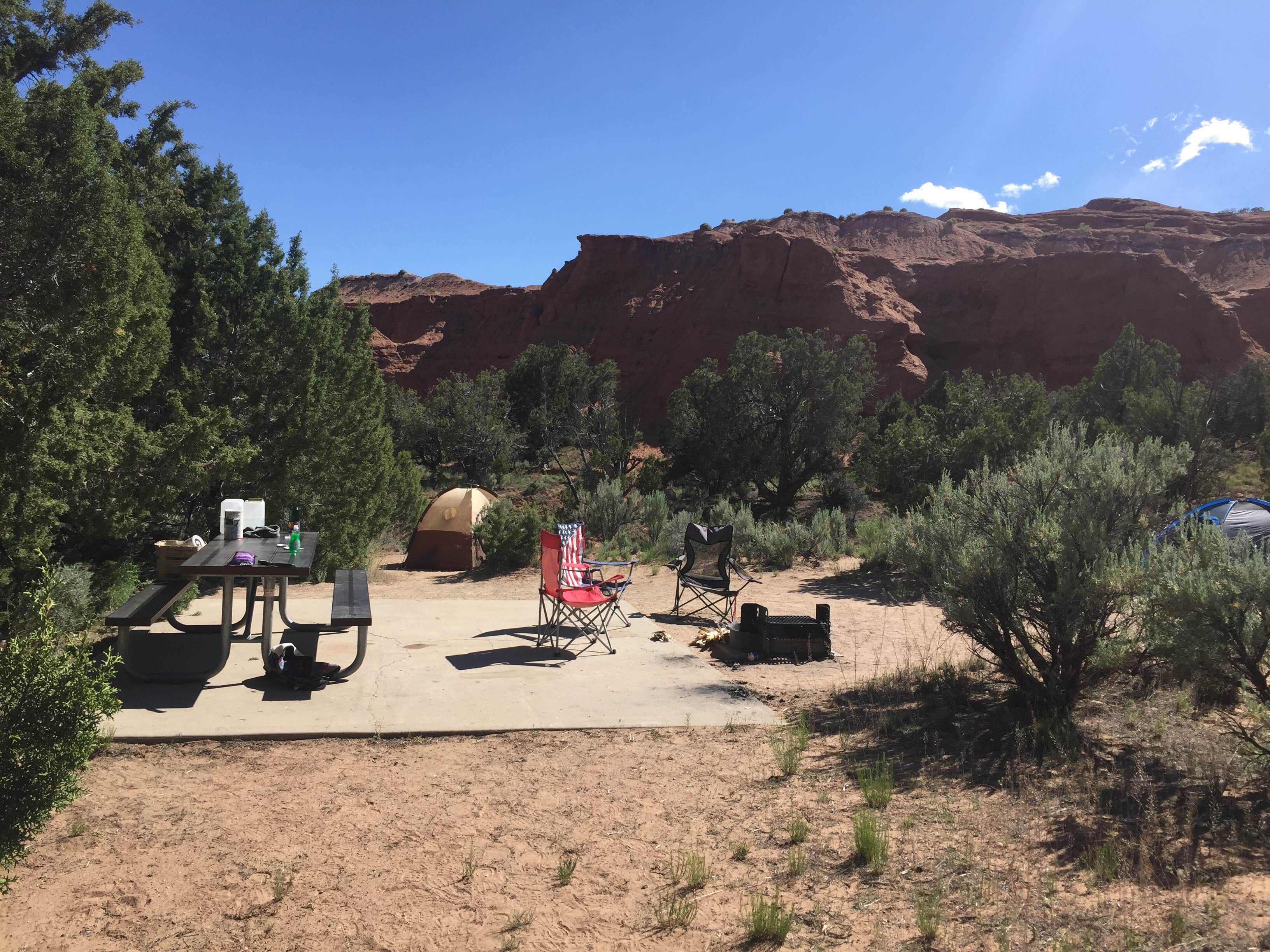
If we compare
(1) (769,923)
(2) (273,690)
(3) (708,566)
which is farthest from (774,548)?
(1) (769,923)

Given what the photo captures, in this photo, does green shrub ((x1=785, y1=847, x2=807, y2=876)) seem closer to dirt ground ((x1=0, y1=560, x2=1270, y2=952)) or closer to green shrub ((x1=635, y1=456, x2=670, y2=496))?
dirt ground ((x1=0, y1=560, x2=1270, y2=952))

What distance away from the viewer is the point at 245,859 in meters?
2.89

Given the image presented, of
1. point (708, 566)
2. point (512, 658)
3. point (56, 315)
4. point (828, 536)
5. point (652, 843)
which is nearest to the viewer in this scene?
point (652, 843)

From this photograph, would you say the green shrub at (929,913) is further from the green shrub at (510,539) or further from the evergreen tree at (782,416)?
the evergreen tree at (782,416)

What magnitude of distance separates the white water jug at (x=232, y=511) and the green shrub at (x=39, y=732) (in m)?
3.43

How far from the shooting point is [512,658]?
6.04 m

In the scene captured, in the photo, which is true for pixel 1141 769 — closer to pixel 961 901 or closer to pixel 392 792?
pixel 961 901

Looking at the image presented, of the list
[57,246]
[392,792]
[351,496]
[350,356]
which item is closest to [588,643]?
[392,792]

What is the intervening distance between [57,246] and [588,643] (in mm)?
5001

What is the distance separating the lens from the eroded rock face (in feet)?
149

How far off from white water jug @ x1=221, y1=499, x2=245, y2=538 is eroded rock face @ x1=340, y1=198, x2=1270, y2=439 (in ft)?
139

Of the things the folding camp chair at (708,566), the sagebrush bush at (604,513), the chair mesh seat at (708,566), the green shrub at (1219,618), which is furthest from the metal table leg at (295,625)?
the sagebrush bush at (604,513)

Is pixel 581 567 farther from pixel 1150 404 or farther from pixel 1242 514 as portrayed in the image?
pixel 1150 404

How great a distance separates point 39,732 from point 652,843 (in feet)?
7.20
